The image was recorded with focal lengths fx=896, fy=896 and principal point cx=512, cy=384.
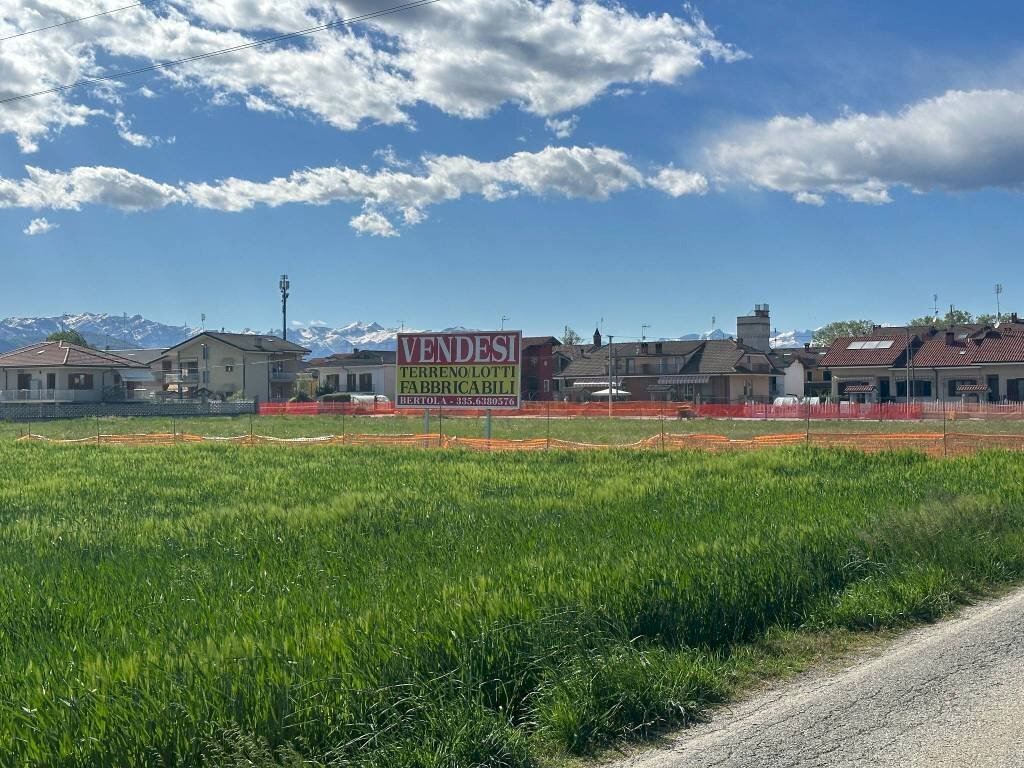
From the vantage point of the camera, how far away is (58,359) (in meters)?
79.7

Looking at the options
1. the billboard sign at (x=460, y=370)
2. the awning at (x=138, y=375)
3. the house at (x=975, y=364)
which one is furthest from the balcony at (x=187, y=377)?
the house at (x=975, y=364)

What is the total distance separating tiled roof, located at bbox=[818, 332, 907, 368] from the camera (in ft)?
266

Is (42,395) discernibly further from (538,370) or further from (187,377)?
(538,370)

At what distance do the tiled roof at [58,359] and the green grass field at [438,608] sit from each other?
7018cm

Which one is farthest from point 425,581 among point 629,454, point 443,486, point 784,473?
point 629,454

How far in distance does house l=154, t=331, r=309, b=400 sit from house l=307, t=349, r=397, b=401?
4.18m

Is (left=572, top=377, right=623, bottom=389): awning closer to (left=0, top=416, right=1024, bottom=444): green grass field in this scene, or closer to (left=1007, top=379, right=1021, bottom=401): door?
(left=1007, top=379, right=1021, bottom=401): door

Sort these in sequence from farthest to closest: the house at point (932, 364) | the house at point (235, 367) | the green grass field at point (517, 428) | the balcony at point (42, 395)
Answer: the house at point (235, 367) → the balcony at point (42, 395) → the house at point (932, 364) → the green grass field at point (517, 428)

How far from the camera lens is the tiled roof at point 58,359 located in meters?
79.4

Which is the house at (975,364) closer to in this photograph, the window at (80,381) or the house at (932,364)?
the house at (932,364)

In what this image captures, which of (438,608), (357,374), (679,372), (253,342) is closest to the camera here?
(438,608)

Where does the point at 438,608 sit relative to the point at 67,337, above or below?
below

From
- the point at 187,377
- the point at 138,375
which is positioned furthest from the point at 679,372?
the point at 138,375

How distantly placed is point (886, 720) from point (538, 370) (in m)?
95.9
